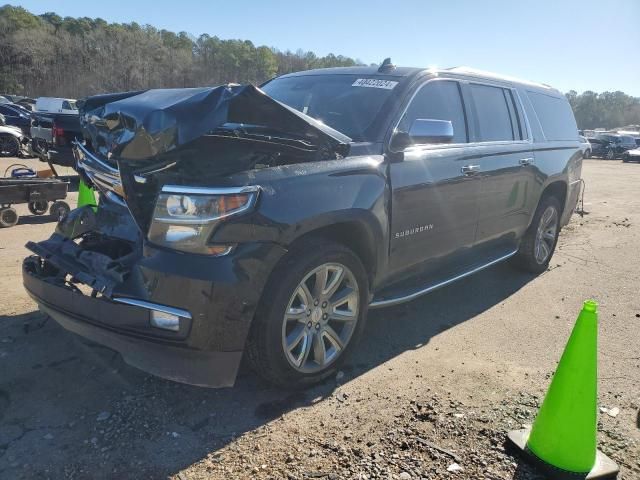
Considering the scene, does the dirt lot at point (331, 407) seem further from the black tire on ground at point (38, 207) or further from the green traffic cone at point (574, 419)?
the black tire on ground at point (38, 207)

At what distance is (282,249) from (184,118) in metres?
0.85

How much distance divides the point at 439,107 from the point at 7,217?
5846 millimetres

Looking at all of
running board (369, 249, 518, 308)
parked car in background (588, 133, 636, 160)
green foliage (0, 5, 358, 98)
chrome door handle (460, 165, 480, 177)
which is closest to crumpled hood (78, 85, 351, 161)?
running board (369, 249, 518, 308)

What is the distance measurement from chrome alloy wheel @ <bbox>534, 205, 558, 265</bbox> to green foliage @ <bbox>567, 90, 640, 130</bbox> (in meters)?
105

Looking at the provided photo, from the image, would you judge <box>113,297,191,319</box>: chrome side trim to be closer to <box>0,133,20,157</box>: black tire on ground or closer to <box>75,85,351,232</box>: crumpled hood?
<box>75,85,351,232</box>: crumpled hood

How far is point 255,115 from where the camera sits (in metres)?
3.01

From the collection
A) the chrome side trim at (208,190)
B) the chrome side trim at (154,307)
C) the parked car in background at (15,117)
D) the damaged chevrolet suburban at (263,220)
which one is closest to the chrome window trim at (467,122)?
the damaged chevrolet suburban at (263,220)

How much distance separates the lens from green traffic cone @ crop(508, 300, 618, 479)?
257cm

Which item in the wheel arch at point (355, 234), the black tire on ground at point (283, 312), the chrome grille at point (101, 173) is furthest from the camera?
the chrome grille at point (101, 173)

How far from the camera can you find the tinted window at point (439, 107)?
389 centimetres


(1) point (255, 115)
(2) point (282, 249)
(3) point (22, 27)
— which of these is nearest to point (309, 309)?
(2) point (282, 249)

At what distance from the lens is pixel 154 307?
2.66 meters

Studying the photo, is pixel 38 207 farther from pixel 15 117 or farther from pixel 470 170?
pixel 15 117

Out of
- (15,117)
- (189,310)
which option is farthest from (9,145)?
(189,310)
